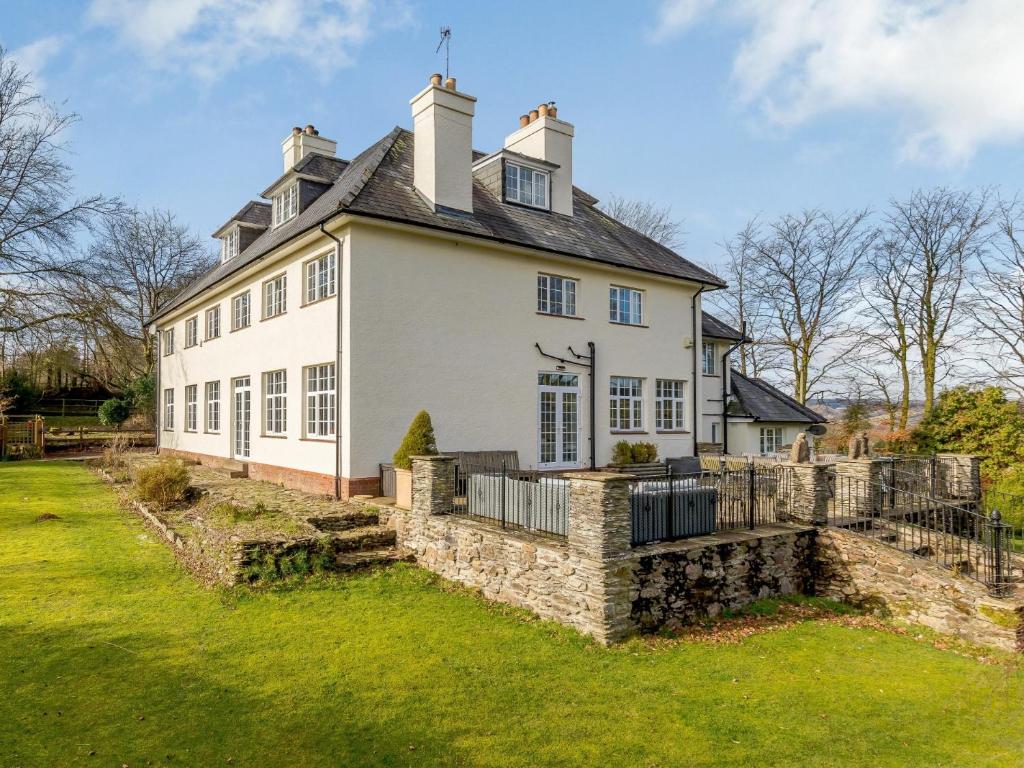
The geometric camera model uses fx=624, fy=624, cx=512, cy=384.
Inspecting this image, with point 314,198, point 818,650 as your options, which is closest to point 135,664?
point 818,650

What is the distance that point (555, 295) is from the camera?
16.5 meters

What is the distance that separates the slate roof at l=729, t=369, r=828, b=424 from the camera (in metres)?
22.6

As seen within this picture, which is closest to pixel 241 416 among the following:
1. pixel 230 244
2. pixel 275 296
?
pixel 275 296

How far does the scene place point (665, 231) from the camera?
1421 inches

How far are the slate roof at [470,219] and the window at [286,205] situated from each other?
30 centimetres

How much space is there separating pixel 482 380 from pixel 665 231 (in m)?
25.0

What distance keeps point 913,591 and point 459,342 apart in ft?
31.8

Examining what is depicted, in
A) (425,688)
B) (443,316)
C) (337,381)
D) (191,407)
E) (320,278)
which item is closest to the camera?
(425,688)

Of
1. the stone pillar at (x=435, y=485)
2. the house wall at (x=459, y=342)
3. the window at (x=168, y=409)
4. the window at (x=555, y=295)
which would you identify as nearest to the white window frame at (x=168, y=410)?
the window at (x=168, y=409)

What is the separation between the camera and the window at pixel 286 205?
17.3 m

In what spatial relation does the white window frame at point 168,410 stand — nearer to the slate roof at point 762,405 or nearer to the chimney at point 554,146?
the chimney at point 554,146

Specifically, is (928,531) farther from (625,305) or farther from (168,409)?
(168,409)

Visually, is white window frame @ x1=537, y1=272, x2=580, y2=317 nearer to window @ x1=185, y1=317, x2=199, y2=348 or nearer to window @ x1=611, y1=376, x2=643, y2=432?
window @ x1=611, y1=376, x2=643, y2=432

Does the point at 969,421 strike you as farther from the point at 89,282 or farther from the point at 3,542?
the point at 89,282
